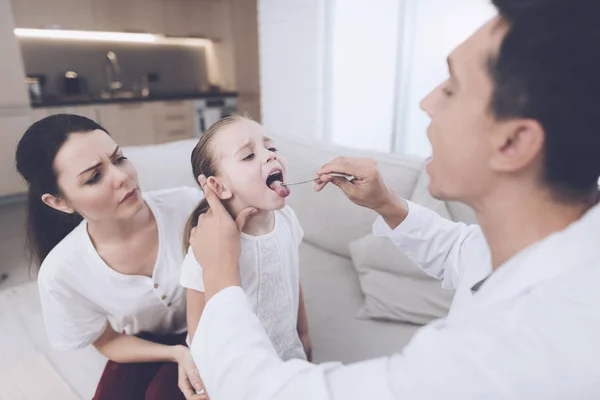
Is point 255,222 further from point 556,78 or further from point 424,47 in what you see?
point 424,47

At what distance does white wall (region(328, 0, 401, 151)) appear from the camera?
3.25 metres

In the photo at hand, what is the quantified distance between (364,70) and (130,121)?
2.21 m

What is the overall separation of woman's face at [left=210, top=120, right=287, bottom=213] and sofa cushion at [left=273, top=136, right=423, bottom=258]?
0.76m

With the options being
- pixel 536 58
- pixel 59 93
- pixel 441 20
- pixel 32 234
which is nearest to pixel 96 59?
pixel 59 93

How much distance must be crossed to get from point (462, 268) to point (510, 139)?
401 millimetres

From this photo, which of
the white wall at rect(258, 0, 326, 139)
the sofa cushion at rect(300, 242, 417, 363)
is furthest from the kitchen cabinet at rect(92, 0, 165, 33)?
the sofa cushion at rect(300, 242, 417, 363)

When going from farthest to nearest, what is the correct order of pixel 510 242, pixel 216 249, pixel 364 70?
pixel 364 70, pixel 216 249, pixel 510 242

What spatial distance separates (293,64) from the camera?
11.4 feet

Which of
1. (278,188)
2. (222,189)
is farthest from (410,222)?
(222,189)

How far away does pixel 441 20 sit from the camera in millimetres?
2998

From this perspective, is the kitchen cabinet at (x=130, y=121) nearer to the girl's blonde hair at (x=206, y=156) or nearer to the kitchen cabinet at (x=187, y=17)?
the kitchen cabinet at (x=187, y=17)

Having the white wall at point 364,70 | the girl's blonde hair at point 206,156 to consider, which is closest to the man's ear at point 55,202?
the girl's blonde hair at point 206,156

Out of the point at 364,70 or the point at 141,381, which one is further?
the point at 364,70

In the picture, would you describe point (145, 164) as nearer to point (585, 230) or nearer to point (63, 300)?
point (63, 300)
